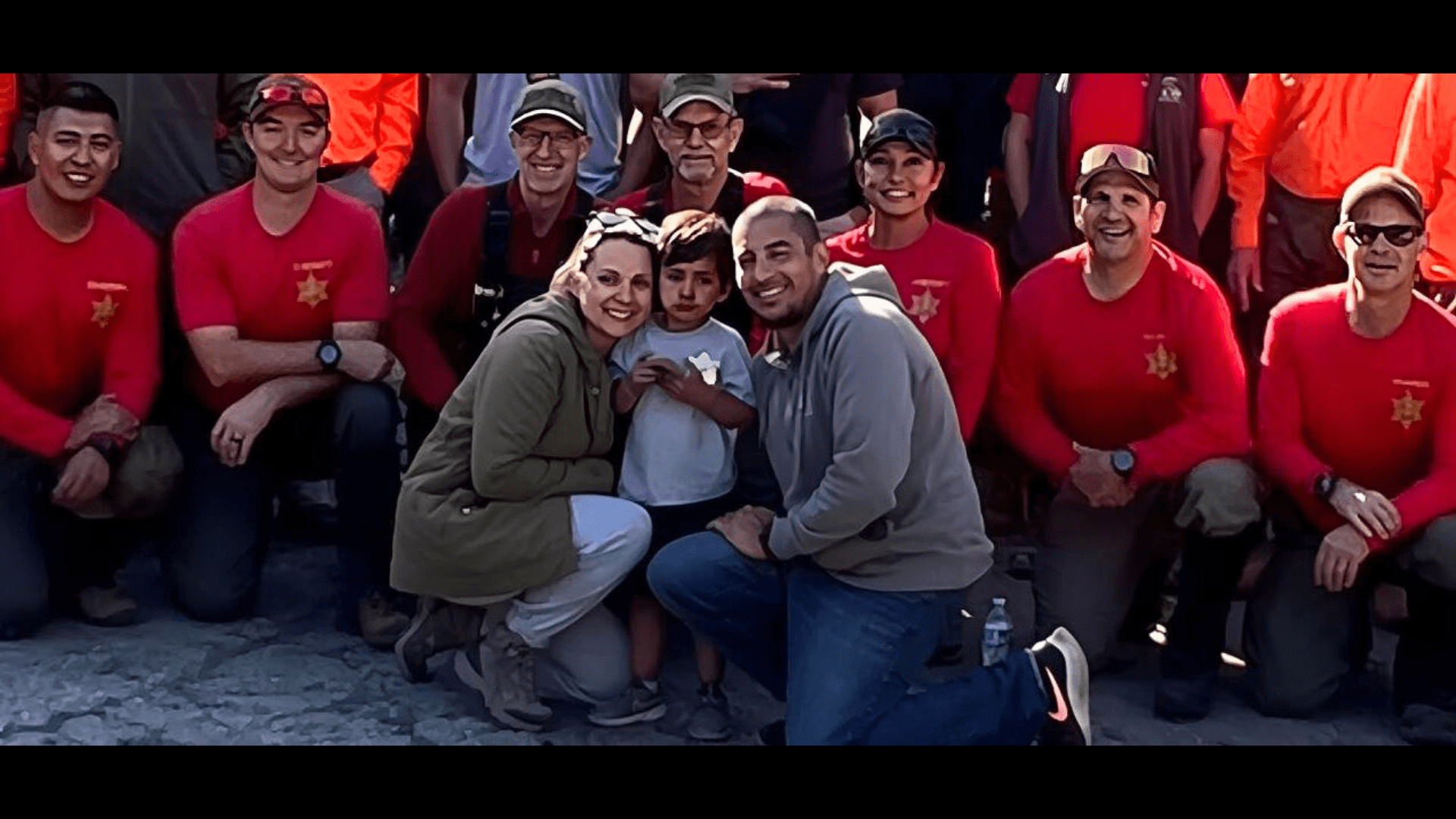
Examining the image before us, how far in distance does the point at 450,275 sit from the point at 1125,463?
7.87 ft

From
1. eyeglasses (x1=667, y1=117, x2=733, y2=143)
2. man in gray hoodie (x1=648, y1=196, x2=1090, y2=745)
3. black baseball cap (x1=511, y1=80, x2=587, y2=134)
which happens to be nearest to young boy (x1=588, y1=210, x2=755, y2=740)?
man in gray hoodie (x1=648, y1=196, x2=1090, y2=745)

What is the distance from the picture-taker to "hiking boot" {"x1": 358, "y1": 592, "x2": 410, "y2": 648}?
621 centimetres

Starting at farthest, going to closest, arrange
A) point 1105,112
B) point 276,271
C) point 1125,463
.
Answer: point 1105,112 < point 276,271 < point 1125,463

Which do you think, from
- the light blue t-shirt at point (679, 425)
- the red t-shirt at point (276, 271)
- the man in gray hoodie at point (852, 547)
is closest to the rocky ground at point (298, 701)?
the man in gray hoodie at point (852, 547)

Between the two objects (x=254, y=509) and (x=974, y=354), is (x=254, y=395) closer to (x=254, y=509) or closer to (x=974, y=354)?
(x=254, y=509)

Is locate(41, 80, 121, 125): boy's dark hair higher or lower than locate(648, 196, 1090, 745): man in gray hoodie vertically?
higher

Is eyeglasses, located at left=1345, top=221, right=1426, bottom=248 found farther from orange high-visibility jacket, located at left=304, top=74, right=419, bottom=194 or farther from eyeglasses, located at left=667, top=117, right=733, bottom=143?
orange high-visibility jacket, located at left=304, top=74, right=419, bottom=194

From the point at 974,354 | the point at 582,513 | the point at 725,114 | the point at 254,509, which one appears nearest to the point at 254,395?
the point at 254,509

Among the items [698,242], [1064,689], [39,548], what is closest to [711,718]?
[1064,689]

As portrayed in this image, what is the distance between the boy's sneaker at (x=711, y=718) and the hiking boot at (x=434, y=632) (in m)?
0.79

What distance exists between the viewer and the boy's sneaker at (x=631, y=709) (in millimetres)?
5680

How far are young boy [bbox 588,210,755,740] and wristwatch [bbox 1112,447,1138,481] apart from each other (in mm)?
1269

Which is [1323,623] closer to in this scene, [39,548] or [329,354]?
[329,354]

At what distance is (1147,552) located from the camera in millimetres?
6418
